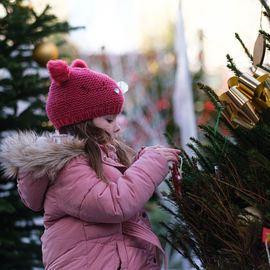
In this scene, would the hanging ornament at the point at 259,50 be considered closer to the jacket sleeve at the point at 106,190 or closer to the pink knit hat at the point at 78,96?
the jacket sleeve at the point at 106,190

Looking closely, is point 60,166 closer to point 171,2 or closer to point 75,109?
point 75,109

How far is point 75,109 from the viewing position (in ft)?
4.80

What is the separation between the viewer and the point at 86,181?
1306 mm

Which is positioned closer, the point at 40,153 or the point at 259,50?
the point at 259,50

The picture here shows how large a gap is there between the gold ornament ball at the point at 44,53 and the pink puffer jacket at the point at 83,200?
1496mm

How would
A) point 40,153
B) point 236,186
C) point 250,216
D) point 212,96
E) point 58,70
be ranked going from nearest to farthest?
point 250,216 < point 236,186 < point 212,96 < point 40,153 < point 58,70

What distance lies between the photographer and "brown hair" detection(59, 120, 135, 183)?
54.0 inches

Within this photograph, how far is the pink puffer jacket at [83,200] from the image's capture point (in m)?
1.29

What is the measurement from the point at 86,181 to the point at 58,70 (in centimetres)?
46

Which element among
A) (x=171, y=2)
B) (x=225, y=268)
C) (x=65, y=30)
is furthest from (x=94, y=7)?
(x=225, y=268)

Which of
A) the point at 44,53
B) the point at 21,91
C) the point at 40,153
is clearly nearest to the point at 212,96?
the point at 40,153

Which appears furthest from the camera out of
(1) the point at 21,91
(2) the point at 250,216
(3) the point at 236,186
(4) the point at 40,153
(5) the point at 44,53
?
(1) the point at 21,91

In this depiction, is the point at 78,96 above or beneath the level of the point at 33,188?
above

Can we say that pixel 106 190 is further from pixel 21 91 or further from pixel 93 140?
pixel 21 91
